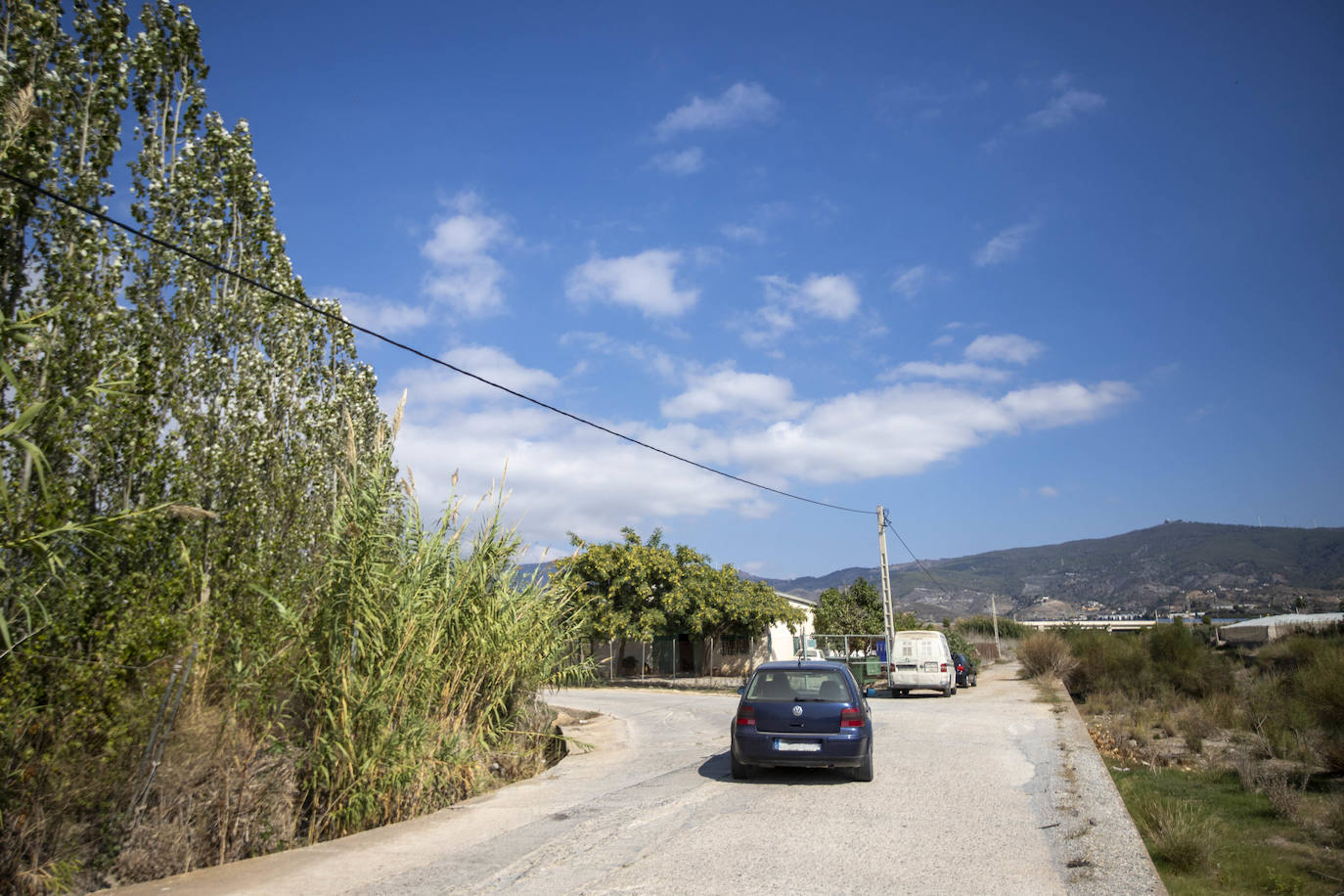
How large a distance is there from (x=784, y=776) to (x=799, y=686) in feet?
3.99

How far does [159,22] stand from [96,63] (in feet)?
5.20

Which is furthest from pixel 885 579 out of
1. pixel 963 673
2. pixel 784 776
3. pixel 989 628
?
pixel 989 628

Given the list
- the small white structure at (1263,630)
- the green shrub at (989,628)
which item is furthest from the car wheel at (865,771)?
the green shrub at (989,628)

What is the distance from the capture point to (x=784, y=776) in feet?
35.6

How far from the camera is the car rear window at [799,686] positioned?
1044cm

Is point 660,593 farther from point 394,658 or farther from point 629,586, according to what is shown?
point 394,658

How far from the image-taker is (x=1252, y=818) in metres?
11.4

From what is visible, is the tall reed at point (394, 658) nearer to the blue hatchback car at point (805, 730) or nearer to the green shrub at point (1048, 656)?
the blue hatchback car at point (805, 730)

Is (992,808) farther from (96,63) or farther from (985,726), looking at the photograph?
(96,63)

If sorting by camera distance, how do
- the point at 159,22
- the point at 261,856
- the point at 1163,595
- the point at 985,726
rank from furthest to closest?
the point at 1163,595, the point at 985,726, the point at 159,22, the point at 261,856

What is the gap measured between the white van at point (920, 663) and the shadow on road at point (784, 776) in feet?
51.5

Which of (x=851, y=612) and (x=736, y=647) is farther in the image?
(x=851, y=612)

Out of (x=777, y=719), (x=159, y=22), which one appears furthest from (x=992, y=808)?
(x=159, y=22)

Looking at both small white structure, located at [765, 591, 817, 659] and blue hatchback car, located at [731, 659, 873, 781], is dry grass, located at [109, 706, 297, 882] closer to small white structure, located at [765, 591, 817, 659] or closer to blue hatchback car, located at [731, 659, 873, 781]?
blue hatchback car, located at [731, 659, 873, 781]
